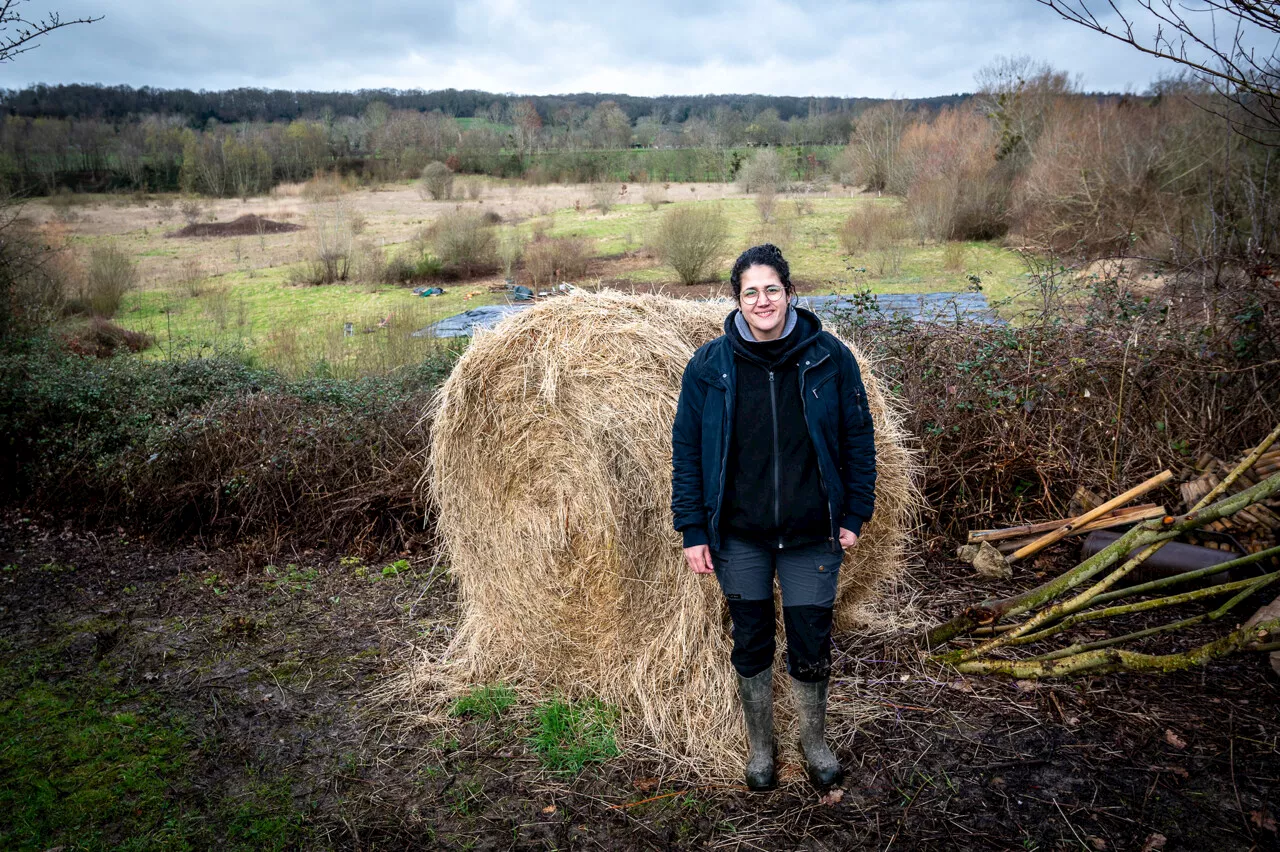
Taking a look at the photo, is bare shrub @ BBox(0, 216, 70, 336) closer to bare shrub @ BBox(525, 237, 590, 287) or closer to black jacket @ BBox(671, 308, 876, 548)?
bare shrub @ BBox(525, 237, 590, 287)

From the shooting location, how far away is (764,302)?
291cm

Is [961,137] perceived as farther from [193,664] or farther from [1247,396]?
[193,664]

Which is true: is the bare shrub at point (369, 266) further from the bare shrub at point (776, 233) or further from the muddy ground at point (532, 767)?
the muddy ground at point (532, 767)

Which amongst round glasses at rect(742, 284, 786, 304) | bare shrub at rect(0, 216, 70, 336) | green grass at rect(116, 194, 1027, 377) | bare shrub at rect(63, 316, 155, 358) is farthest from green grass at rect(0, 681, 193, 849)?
bare shrub at rect(63, 316, 155, 358)

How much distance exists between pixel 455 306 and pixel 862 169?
1000 inches

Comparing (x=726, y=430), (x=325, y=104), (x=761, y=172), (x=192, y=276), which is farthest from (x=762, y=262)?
(x=325, y=104)

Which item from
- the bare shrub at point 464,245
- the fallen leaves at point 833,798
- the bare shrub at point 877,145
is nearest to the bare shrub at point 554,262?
the bare shrub at point 464,245

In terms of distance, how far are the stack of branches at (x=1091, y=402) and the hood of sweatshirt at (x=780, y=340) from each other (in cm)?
296

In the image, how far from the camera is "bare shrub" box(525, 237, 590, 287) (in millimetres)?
18422

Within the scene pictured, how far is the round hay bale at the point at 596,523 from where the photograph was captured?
3.68 m

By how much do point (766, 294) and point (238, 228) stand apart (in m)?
31.3

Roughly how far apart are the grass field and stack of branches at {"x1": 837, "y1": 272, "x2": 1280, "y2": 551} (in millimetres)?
1831

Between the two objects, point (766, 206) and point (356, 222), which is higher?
point (766, 206)

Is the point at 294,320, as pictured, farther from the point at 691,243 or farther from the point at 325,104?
the point at 325,104
